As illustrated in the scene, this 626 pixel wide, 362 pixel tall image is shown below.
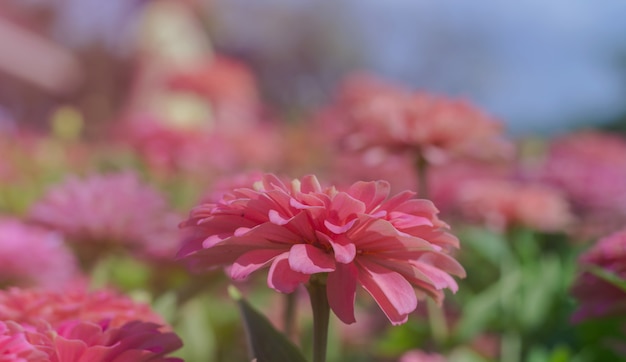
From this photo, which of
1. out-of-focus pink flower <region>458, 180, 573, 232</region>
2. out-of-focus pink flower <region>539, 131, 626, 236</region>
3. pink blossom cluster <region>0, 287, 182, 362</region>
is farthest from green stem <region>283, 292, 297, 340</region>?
out-of-focus pink flower <region>539, 131, 626, 236</region>

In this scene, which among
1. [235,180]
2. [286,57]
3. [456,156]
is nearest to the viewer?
[235,180]

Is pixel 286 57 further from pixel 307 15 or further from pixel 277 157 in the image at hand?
pixel 277 157

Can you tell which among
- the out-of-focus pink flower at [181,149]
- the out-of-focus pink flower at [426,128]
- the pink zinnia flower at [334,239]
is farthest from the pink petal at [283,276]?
the out-of-focus pink flower at [181,149]

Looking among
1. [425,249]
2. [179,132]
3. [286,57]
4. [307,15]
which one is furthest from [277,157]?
[307,15]

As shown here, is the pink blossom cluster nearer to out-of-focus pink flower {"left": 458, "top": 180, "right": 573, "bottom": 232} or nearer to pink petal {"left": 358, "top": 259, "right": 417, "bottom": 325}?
pink petal {"left": 358, "top": 259, "right": 417, "bottom": 325}

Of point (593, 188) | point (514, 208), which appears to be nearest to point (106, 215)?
point (514, 208)

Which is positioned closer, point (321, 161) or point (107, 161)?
point (107, 161)
